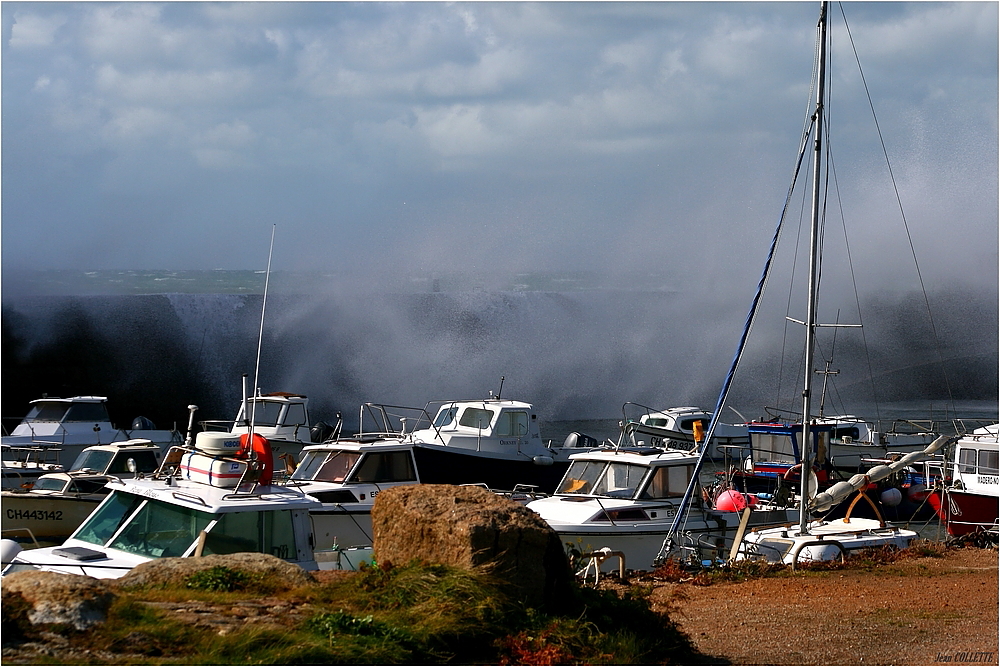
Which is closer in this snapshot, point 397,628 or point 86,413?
point 397,628

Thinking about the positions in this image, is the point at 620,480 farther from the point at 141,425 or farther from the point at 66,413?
the point at 141,425

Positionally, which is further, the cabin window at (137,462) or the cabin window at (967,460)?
the cabin window at (137,462)

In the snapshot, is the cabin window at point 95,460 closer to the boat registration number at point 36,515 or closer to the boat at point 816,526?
the boat registration number at point 36,515

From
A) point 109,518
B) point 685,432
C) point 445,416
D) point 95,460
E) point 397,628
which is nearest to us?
point 397,628

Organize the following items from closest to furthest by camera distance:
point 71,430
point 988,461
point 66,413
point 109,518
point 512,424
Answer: point 109,518 → point 988,461 → point 512,424 → point 71,430 → point 66,413

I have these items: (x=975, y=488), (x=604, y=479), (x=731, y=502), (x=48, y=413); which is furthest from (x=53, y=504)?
(x=975, y=488)

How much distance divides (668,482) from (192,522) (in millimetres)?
9152

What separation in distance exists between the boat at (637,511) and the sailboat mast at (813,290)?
107 centimetres

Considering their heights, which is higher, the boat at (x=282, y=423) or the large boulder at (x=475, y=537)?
the large boulder at (x=475, y=537)

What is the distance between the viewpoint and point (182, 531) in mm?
12180

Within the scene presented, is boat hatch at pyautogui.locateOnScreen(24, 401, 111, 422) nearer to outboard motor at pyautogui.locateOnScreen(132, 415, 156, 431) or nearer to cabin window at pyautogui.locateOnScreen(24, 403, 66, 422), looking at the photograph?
cabin window at pyautogui.locateOnScreen(24, 403, 66, 422)

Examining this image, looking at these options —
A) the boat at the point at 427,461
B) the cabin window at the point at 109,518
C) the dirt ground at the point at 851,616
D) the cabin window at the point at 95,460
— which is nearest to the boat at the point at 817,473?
the boat at the point at 427,461

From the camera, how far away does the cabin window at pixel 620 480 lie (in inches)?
738

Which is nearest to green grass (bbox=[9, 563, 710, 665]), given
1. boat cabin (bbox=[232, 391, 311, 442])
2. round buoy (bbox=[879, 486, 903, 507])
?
round buoy (bbox=[879, 486, 903, 507])
